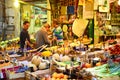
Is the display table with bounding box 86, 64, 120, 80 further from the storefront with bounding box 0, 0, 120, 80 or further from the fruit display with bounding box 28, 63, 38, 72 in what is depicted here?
the fruit display with bounding box 28, 63, 38, 72

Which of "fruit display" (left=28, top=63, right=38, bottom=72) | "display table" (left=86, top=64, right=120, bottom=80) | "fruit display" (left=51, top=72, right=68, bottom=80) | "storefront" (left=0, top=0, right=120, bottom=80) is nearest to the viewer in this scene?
"display table" (left=86, top=64, right=120, bottom=80)

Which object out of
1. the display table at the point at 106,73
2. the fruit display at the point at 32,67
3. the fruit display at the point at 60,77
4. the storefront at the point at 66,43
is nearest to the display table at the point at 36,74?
the storefront at the point at 66,43

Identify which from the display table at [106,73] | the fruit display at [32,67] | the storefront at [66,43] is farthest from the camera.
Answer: the fruit display at [32,67]

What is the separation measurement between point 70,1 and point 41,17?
228 centimetres

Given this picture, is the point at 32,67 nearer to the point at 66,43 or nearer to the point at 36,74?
the point at 36,74

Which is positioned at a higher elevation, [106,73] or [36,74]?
[106,73]

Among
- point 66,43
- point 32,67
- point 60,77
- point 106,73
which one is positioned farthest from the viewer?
point 66,43

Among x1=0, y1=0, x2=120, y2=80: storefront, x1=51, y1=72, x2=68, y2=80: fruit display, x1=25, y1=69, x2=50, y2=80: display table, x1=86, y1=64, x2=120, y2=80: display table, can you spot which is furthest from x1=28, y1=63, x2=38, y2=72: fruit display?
x1=86, y1=64, x2=120, y2=80: display table

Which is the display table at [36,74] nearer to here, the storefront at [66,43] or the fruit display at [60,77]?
the storefront at [66,43]

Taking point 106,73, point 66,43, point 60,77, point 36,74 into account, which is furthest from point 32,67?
point 66,43

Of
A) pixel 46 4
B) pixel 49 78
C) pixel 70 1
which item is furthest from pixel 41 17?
pixel 49 78

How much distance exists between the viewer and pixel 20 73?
457 cm

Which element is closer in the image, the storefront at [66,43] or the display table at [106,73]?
the display table at [106,73]

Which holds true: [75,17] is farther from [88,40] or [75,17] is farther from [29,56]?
[29,56]
